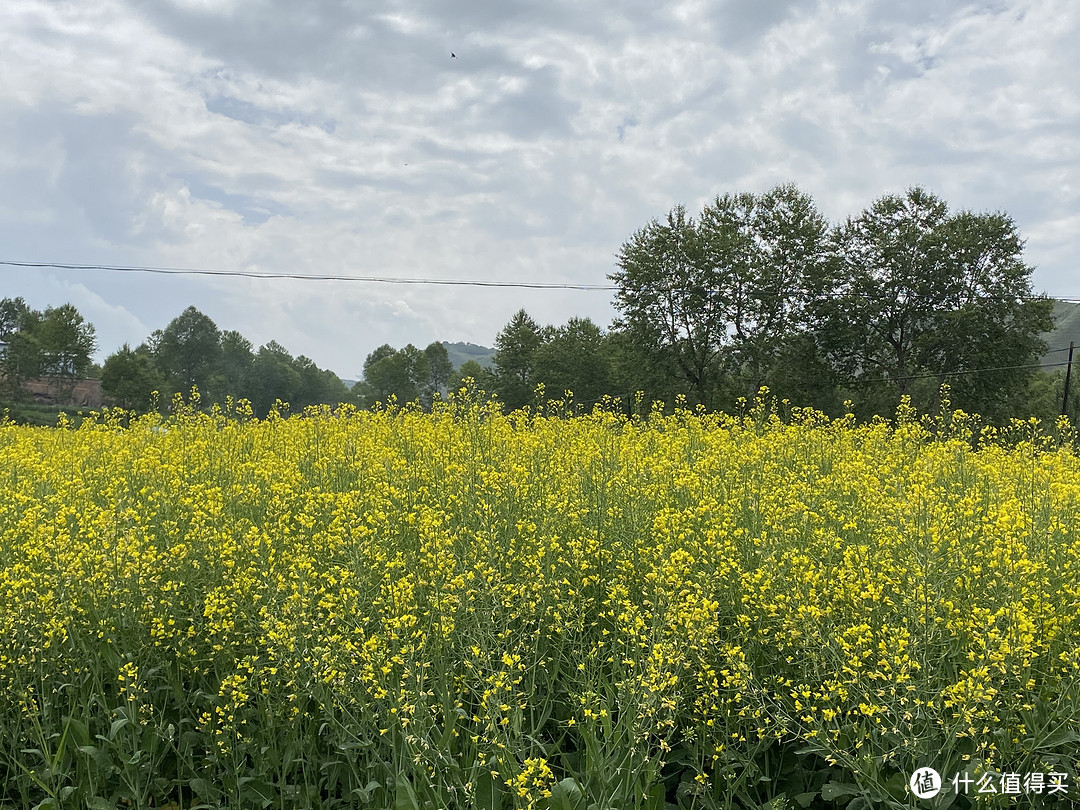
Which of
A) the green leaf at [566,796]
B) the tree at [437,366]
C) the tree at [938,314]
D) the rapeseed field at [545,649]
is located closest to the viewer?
the green leaf at [566,796]

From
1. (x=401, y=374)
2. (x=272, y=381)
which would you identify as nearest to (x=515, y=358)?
(x=401, y=374)

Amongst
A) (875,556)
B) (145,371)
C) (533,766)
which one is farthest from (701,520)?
(145,371)

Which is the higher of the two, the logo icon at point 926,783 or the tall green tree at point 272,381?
the tall green tree at point 272,381

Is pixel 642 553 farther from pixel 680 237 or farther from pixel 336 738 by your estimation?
pixel 680 237

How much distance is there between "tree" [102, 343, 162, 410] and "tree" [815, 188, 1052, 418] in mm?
57115

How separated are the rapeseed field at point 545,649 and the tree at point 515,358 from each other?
52368 millimetres

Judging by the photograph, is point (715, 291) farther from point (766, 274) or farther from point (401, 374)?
point (401, 374)

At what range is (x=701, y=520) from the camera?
4.60 meters

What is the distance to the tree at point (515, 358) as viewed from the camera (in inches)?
2269

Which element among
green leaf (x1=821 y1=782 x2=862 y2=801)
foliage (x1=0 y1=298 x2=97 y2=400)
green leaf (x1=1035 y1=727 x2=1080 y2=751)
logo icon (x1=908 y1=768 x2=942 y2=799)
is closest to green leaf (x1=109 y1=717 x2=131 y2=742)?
green leaf (x1=821 y1=782 x2=862 y2=801)

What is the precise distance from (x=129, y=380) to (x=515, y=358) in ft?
119

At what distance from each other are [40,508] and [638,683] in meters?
4.33

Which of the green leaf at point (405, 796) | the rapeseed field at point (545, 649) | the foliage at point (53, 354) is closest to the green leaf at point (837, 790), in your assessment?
the rapeseed field at point (545, 649)

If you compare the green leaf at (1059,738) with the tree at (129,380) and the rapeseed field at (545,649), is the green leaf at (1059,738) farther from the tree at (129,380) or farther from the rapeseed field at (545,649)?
the tree at (129,380)
